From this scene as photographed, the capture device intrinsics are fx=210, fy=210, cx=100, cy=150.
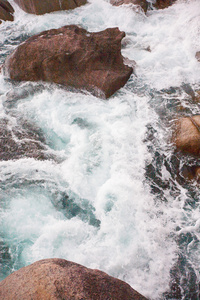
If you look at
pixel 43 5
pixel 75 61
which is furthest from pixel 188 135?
pixel 43 5

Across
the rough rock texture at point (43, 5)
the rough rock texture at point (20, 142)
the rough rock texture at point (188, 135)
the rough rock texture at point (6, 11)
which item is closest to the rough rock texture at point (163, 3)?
the rough rock texture at point (43, 5)

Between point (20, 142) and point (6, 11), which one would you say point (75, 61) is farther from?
point (6, 11)

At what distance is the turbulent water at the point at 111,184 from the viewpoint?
3197mm

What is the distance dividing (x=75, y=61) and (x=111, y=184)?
366cm

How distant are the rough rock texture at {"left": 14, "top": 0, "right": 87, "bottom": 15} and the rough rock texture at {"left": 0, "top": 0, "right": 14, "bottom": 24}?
509 millimetres

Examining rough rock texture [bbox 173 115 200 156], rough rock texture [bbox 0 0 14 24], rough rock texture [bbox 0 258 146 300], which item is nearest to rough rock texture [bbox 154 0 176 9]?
rough rock texture [bbox 0 0 14 24]

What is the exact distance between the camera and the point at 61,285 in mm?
2051

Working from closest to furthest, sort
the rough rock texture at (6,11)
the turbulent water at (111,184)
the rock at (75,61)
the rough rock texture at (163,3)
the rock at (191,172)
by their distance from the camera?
the turbulent water at (111,184) < the rock at (191,172) < the rock at (75,61) < the rough rock texture at (6,11) < the rough rock texture at (163,3)

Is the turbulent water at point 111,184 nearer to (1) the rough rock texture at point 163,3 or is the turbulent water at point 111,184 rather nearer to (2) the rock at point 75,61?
(2) the rock at point 75,61

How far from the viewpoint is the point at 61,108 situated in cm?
562

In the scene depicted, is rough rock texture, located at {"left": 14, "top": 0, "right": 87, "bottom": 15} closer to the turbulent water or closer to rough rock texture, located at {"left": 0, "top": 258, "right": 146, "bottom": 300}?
the turbulent water

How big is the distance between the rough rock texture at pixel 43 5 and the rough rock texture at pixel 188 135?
8.73m

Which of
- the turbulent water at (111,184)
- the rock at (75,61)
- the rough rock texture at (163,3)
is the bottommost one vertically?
the turbulent water at (111,184)

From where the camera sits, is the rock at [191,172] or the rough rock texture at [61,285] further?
the rock at [191,172]
